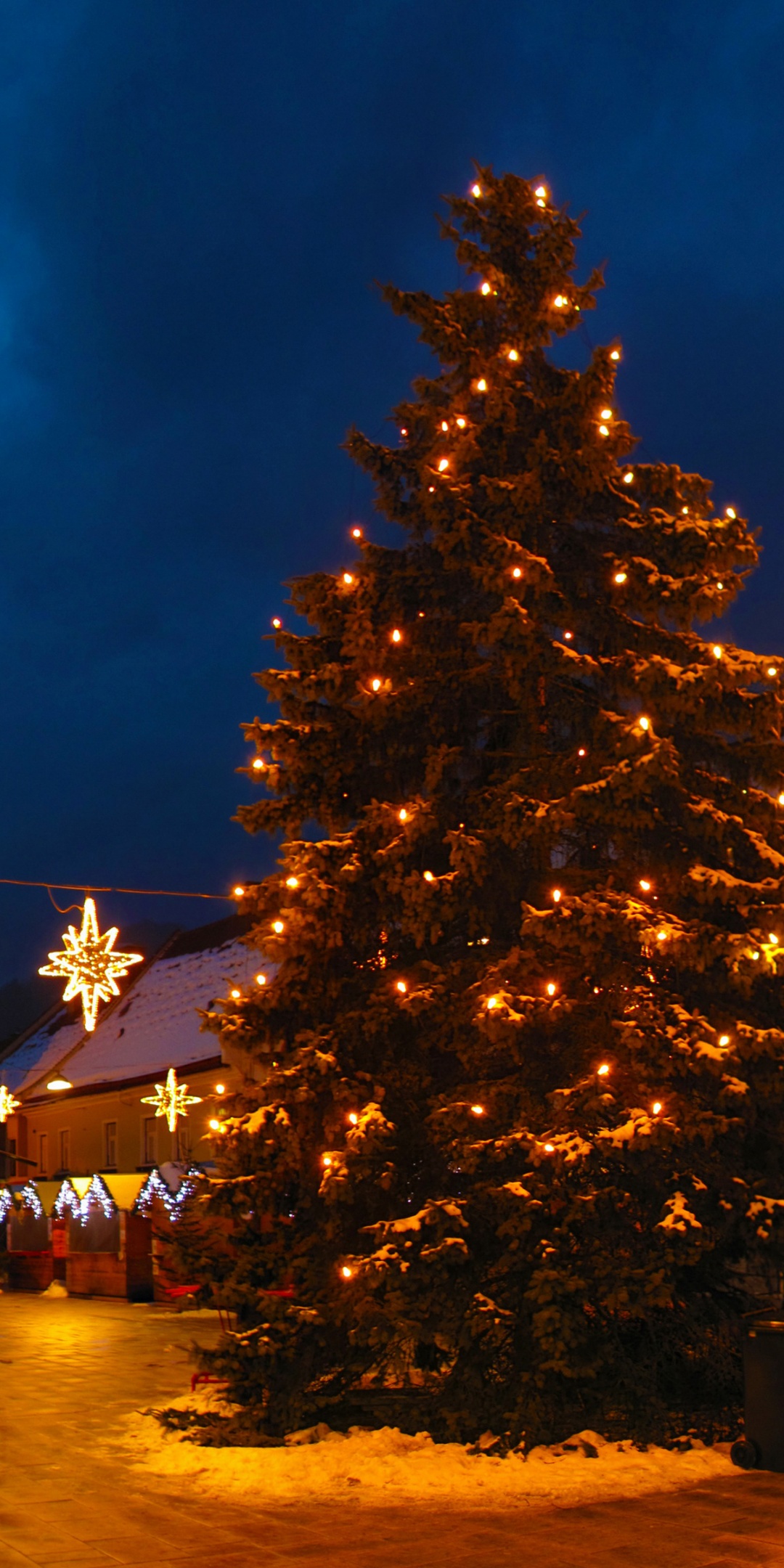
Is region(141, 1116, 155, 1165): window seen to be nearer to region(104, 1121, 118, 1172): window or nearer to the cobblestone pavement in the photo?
region(104, 1121, 118, 1172): window

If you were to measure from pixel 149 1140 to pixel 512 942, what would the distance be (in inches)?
876

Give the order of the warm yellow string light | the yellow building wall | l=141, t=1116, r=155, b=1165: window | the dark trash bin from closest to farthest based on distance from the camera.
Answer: the dark trash bin → the yellow building wall → l=141, t=1116, r=155, b=1165: window → the warm yellow string light

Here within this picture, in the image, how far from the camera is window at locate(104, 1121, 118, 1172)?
33906mm

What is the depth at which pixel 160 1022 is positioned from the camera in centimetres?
3462

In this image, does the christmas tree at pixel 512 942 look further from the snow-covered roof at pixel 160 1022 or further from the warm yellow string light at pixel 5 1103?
the warm yellow string light at pixel 5 1103

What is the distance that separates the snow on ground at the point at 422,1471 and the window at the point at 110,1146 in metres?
24.0

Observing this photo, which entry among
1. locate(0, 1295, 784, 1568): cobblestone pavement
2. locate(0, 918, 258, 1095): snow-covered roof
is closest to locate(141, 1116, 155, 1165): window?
locate(0, 918, 258, 1095): snow-covered roof

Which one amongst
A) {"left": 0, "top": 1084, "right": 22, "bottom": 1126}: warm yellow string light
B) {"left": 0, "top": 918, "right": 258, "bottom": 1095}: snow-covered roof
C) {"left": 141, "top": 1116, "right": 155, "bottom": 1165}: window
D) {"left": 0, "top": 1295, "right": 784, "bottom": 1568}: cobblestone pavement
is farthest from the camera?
{"left": 0, "top": 1084, "right": 22, "bottom": 1126}: warm yellow string light

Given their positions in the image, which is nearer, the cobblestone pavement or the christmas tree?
the cobblestone pavement

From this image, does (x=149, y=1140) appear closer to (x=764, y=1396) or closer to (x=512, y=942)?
(x=512, y=942)

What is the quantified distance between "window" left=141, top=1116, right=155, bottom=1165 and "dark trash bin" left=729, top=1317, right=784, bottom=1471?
24149 mm

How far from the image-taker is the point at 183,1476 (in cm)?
980

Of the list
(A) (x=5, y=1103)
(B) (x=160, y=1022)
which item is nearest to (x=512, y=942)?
(B) (x=160, y=1022)

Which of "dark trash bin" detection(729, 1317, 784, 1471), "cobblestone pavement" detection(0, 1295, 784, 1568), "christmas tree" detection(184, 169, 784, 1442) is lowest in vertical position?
"cobblestone pavement" detection(0, 1295, 784, 1568)
